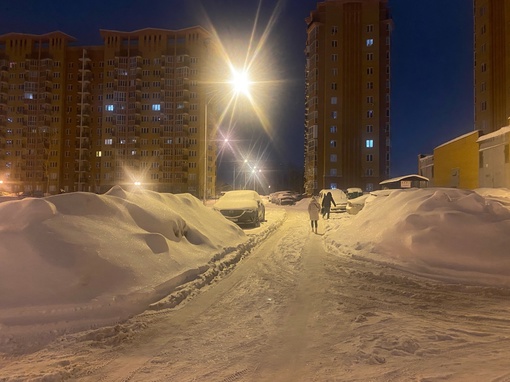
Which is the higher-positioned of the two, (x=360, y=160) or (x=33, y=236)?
(x=360, y=160)

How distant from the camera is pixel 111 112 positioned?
84.5m

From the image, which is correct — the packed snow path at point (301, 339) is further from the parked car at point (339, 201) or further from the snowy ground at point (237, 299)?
the parked car at point (339, 201)

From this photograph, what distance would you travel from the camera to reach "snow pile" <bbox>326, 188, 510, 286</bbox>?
29.6ft

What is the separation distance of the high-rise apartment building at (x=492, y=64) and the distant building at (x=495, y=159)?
22.5 m

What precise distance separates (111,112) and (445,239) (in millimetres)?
83743

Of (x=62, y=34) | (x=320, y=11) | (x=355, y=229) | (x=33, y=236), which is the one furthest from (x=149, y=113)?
(x=33, y=236)

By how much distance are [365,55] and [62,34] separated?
62.9 meters

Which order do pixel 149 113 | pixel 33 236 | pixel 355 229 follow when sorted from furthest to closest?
1. pixel 149 113
2. pixel 355 229
3. pixel 33 236

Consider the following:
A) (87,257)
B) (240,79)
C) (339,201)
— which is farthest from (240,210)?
(339,201)

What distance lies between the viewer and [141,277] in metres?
7.20

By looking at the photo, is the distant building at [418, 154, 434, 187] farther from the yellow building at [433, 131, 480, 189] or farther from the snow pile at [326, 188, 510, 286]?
the snow pile at [326, 188, 510, 286]

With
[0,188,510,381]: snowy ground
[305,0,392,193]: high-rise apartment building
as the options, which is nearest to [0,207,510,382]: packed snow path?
[0,188,510,381]: snowy ground

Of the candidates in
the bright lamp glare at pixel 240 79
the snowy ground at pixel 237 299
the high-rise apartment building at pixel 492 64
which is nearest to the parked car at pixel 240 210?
the bright lamp glare at pixel 240 79

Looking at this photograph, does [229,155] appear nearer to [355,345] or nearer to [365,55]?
[365,55]
